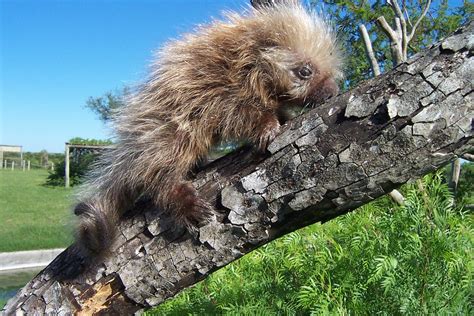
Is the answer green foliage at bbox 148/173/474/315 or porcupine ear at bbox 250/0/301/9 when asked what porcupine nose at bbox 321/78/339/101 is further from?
green foliage at bbox 148/173/474/315

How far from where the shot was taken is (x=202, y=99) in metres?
1.68

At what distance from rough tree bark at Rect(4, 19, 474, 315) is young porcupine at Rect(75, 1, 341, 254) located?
11cm

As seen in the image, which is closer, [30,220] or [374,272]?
[374,272]

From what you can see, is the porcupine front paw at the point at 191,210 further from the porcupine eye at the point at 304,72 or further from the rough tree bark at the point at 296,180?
the porcupine eye at the point at 304,72

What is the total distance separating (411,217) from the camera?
6.09ft

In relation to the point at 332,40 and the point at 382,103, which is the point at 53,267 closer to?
the point at 382,103

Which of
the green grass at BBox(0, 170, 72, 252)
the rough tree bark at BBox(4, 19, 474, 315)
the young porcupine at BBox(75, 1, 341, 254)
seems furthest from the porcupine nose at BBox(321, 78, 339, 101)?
the green grass at BBox(0, 170, 72, 252)

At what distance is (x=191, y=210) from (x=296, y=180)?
326 mm

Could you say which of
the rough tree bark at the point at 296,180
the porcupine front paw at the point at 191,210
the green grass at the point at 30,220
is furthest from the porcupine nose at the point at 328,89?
the green grass at the point at 30,220

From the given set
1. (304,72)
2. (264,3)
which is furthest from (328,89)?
(264,3)

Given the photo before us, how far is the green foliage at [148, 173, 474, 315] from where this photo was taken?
1720 mm

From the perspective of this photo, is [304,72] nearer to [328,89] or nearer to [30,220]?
[328,89]

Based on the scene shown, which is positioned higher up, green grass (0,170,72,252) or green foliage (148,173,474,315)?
green grass (0,170,72,252)

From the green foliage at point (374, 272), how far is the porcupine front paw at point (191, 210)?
1.90 feet
